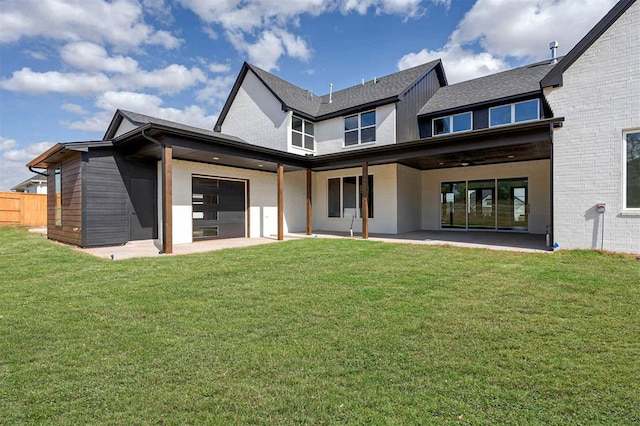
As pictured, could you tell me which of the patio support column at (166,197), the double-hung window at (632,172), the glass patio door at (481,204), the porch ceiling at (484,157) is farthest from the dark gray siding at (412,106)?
the patio support column at (166,197)

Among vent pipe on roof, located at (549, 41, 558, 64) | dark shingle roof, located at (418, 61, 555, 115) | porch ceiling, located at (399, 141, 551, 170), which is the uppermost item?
vent pipe on roof, located at (549, 41, 558, 64)

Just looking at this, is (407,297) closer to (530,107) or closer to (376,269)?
(376,269)

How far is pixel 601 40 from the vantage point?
300 inches

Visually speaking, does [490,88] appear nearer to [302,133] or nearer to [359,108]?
[359,108]

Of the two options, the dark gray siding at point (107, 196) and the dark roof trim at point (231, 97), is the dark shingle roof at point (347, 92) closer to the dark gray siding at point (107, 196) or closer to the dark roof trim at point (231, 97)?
the dark roof trim at point (231, 97)

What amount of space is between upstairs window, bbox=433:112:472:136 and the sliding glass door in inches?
96.6

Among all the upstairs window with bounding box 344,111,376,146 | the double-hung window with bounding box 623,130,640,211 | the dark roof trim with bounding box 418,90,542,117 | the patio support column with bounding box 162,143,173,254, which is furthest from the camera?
the upstairs window with bounding box 344,111,376,146

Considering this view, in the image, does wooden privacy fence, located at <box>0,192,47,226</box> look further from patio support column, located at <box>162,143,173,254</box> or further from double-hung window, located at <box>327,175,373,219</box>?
double-hung window, located at <box>327,175,373,219</box>

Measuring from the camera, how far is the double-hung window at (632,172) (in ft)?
23.8

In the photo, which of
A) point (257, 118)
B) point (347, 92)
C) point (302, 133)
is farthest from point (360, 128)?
point (257, 118)

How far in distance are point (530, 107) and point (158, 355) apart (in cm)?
1464

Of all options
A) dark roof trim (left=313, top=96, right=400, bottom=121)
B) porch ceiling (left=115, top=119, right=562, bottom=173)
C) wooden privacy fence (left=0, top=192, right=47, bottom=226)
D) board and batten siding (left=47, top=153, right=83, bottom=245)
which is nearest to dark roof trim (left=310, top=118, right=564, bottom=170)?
porch ceiling (left=115, top=119, right=562, bottom=173)

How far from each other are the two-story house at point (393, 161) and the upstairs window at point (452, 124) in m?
0.06

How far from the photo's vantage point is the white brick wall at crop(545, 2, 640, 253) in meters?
7.31
